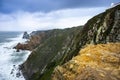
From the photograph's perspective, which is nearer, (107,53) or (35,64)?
(107,53)

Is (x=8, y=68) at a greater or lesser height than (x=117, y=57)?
lesser

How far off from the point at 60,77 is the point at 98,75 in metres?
2.48

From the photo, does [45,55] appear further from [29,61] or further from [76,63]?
[76,63]

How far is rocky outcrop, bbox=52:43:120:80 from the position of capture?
45.8 feet

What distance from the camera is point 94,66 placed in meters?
14.8

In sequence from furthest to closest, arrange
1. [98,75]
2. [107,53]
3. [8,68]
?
[8,68], [107,53], [98,75]

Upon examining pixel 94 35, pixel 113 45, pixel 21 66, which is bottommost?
pixel 21 66

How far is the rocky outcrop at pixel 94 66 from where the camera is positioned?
14.0 meters

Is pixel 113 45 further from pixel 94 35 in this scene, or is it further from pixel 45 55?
Answer: pixel 45 55

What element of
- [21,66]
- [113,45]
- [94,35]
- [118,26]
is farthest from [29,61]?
[113,45]

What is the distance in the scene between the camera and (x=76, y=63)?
50.1 ft

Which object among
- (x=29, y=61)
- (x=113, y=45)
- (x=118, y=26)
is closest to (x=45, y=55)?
(x=29, y=61)

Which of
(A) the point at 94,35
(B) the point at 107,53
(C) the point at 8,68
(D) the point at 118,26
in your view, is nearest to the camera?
(B) the point at 107,53

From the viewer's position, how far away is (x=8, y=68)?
422 ft
